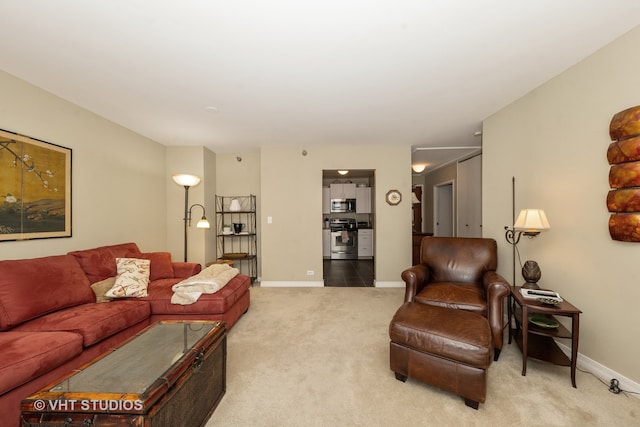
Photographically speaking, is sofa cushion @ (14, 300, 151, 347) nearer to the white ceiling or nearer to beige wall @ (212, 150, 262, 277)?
the white ceiling

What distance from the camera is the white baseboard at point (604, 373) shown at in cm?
172

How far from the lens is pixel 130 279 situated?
2482 mm

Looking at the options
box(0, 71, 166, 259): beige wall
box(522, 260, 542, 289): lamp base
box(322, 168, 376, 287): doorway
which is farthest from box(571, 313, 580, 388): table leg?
box(322, 168, 376, 287): doorway

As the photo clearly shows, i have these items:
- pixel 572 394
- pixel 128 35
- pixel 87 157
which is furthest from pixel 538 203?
pixel 87 157

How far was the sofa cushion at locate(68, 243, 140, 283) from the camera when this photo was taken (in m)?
2.44

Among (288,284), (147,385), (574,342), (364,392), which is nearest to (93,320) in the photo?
(147,385)

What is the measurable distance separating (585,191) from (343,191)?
501 centimetres

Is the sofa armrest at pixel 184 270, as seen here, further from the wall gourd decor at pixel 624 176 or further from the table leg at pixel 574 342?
the wall gourd decor at pixel 624 176

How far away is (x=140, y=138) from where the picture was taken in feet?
12.1

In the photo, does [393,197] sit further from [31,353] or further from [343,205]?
[31,353]

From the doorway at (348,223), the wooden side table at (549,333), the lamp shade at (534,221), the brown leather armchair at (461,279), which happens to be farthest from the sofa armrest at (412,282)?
the doorway at (348,223)

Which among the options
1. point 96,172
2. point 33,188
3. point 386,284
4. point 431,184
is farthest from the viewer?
point 431,184

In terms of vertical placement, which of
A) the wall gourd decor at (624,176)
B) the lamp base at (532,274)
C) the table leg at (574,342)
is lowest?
the table leg at (574,342)

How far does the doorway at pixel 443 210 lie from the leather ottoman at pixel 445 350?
5.13 m
